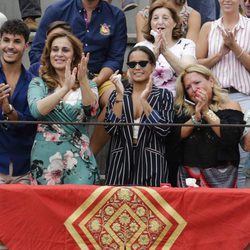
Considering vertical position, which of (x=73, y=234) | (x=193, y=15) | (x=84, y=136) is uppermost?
(x=193, y=15)

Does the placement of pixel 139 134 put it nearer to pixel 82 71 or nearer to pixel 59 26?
pixel 82 71

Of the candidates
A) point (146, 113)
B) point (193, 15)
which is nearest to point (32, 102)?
point (146, 113)

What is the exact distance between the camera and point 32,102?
698 centimetres

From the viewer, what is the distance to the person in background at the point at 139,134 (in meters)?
6.98

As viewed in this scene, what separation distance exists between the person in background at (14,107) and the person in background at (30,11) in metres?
1.58

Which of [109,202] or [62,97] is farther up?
[62,97]

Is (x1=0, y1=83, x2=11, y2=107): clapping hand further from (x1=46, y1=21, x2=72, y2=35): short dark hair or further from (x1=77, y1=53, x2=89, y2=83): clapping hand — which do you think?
(x1=46, y1=21, x2=72, y2=35): short dark hair

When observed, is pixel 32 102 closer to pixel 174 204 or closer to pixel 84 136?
pixel 84 136

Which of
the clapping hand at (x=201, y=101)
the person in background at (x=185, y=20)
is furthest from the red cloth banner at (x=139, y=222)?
the person in background at (x=185, y=20)

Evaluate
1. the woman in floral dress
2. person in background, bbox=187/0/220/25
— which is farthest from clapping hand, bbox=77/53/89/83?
person in background, bbox=187/0/220/25

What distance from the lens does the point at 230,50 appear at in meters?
7.78

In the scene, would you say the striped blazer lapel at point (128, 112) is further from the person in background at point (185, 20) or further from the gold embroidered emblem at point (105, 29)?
the person in background at point (185, 20)

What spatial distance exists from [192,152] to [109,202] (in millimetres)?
737

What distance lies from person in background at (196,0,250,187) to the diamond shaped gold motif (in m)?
1.31
